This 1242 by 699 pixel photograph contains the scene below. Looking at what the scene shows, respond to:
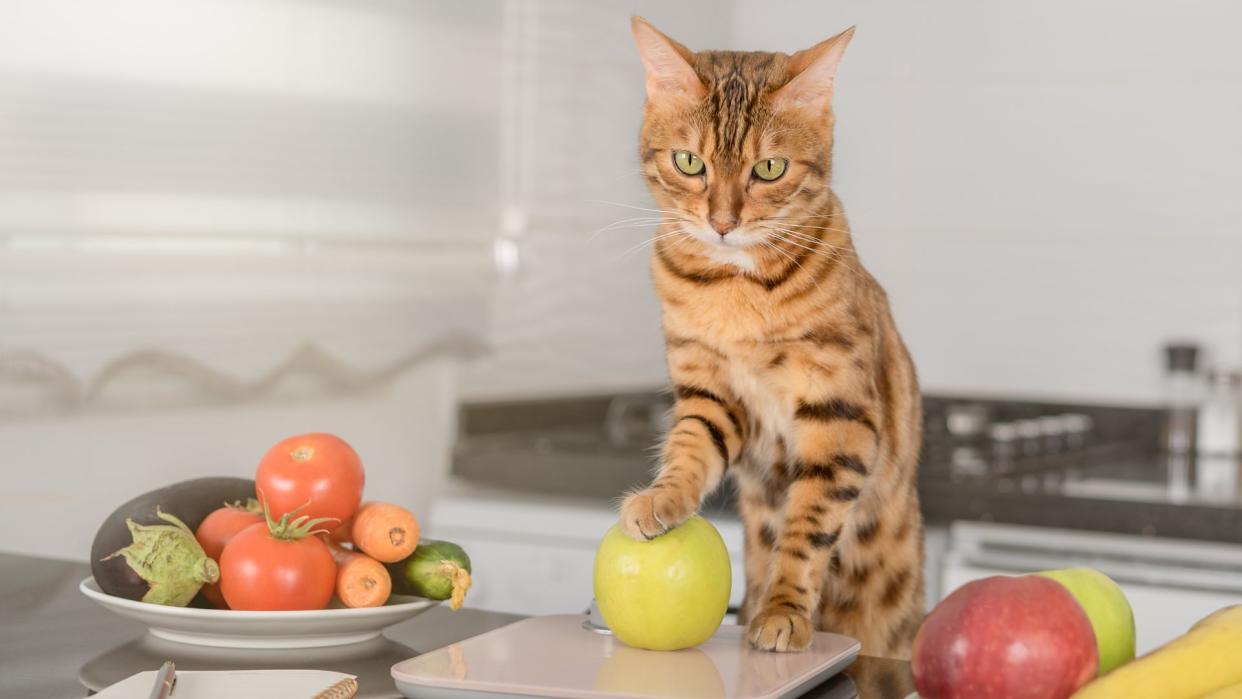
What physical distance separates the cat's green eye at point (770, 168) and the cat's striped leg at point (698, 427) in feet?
0.53

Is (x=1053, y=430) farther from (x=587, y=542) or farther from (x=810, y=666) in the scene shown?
(x=810, y=666)

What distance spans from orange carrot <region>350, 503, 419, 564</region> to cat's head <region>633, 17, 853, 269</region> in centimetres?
36

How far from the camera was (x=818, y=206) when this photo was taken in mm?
1331

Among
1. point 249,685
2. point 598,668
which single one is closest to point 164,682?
point 249,685

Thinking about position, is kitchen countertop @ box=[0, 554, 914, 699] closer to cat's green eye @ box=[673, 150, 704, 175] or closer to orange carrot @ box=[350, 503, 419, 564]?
orange carrot @ box=[350, 503, 419, 564]

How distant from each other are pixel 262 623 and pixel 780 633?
374mm

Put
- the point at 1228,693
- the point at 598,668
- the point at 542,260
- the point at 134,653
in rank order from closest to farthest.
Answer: the point at 1228,693, the point at 598,668, the point at 134,653, the point at 542,260

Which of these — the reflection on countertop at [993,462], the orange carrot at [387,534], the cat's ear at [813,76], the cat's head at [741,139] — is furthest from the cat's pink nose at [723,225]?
the reflection on countertop at [993,462]

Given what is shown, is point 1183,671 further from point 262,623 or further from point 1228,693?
point 262,623

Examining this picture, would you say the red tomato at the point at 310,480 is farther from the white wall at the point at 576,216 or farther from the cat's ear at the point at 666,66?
the white wall at the point at 576,216

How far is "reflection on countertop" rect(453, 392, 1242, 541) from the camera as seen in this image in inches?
98.9

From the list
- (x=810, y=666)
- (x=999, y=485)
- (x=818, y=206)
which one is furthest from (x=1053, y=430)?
(x=810, y=666)

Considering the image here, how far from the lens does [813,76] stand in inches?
49.8

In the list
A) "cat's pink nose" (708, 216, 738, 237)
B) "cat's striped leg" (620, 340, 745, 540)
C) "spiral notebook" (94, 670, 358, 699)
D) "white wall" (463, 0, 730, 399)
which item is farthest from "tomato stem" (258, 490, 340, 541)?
"white wall" (463, 0, 730, 399)
